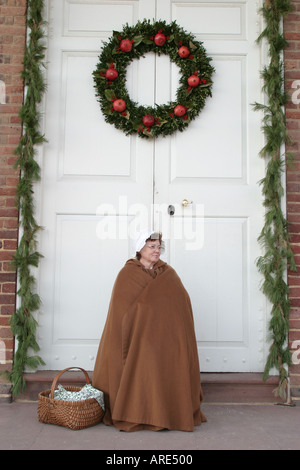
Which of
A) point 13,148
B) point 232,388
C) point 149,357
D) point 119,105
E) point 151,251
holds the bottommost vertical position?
point 232,388

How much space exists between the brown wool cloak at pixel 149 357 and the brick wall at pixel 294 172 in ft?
2.94

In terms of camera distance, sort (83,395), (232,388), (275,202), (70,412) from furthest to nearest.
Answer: (275,202) → (232,388) → (83,395) → (70,412)

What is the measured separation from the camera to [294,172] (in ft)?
11.4

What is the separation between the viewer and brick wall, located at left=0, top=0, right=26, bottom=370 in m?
3.36

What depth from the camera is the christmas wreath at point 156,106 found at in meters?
3.51

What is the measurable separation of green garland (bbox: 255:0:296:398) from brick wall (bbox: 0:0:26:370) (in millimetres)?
1845

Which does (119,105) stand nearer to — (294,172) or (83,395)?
(294,172)

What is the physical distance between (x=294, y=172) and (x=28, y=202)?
2.02m

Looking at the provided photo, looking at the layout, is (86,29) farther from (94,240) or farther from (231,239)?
(231,239)

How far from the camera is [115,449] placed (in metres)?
2.44

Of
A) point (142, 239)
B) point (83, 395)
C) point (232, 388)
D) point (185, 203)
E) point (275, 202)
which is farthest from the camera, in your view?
point (185, 203)

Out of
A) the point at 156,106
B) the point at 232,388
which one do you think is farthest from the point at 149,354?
the point at 156,106

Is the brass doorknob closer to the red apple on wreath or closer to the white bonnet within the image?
the white bonnet

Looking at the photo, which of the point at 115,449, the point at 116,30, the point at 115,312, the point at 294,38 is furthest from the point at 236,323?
the point at 116,30
